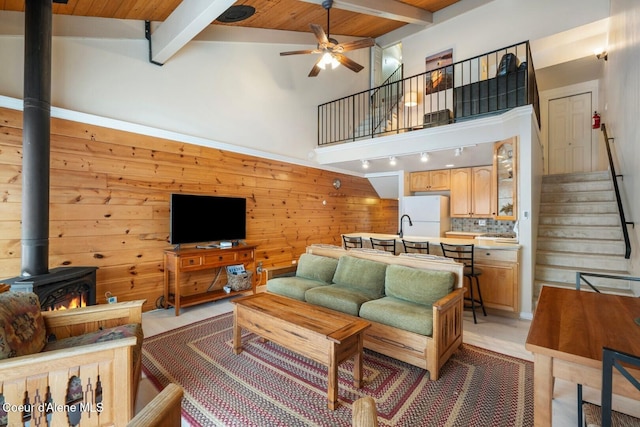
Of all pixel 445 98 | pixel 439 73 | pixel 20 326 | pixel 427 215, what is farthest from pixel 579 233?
pixel 20 326

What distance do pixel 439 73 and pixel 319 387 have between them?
685cm

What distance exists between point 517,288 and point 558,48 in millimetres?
5046

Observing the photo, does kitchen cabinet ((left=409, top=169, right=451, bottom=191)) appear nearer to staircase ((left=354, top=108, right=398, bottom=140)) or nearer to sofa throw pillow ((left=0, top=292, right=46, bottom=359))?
staircase ((left=354, top=108, right=398, bottom=140))

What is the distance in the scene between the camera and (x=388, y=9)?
4.89 meters

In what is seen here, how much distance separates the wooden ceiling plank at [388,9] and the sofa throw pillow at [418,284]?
3496 mm

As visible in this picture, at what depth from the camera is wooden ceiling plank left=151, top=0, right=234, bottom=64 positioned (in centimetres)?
289

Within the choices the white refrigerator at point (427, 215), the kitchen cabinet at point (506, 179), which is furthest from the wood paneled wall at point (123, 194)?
the kitchen cabinet at point (506, 179)

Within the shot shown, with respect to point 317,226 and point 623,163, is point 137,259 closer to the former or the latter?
point 317,226

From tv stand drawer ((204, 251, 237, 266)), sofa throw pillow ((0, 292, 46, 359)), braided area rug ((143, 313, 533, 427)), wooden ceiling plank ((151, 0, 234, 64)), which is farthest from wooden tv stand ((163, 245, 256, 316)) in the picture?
wooden ceiling plank ((151, 0, 234, 64))

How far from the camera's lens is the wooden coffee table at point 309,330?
6.54ft

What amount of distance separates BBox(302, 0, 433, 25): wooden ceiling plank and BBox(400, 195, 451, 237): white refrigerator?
3465mm

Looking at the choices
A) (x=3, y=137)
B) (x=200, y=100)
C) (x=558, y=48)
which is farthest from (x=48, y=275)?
(x=558, y=48)

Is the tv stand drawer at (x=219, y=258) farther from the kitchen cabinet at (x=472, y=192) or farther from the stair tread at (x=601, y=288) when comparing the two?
the kitchen cabinet at (x=472, y=192)

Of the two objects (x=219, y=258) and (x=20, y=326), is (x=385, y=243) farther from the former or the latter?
(x=20, y=326)
